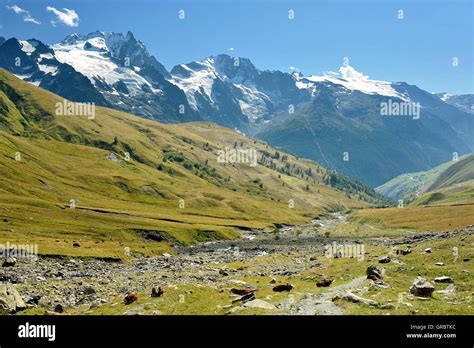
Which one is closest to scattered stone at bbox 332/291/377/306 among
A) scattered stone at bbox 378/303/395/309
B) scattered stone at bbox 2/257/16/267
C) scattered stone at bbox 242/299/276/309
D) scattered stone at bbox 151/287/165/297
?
scattered stone at bbox 378/303/395/309

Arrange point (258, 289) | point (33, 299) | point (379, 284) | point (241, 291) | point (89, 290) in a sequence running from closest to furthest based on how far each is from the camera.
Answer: point (33, 299)
point (379, 284)
point (241, 291)
point (89, 290)
point (258, 289)

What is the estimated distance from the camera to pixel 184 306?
42.0 m

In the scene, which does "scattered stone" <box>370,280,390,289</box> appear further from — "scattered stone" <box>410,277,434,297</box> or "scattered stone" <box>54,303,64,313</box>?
"scattered stone" <box>54,303,64,313</box>

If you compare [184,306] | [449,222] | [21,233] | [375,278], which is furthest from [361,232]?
[184,306]

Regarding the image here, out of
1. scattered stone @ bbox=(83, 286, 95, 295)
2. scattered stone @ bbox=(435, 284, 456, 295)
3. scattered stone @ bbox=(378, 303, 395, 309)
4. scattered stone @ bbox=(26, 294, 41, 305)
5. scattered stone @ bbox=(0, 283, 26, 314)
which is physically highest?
scattered stone @ bbox=(378, 303, 395, 309)

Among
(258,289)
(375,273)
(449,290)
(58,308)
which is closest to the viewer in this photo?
(449,290)

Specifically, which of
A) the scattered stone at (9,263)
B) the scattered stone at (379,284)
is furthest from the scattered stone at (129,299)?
the scattered stone at (9,263)

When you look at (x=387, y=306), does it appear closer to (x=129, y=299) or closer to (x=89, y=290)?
(x=129, y=299)

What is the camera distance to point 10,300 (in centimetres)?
4094

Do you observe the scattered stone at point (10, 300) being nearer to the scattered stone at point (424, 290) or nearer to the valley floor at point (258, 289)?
the valley floor at point (258, 289)

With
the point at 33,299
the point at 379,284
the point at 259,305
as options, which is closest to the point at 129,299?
the point at 33,299

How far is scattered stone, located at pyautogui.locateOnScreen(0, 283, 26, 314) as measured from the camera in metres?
40.0

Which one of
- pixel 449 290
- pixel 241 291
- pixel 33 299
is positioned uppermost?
pixel 449 290

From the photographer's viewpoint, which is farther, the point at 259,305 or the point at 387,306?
the point at 259,305
